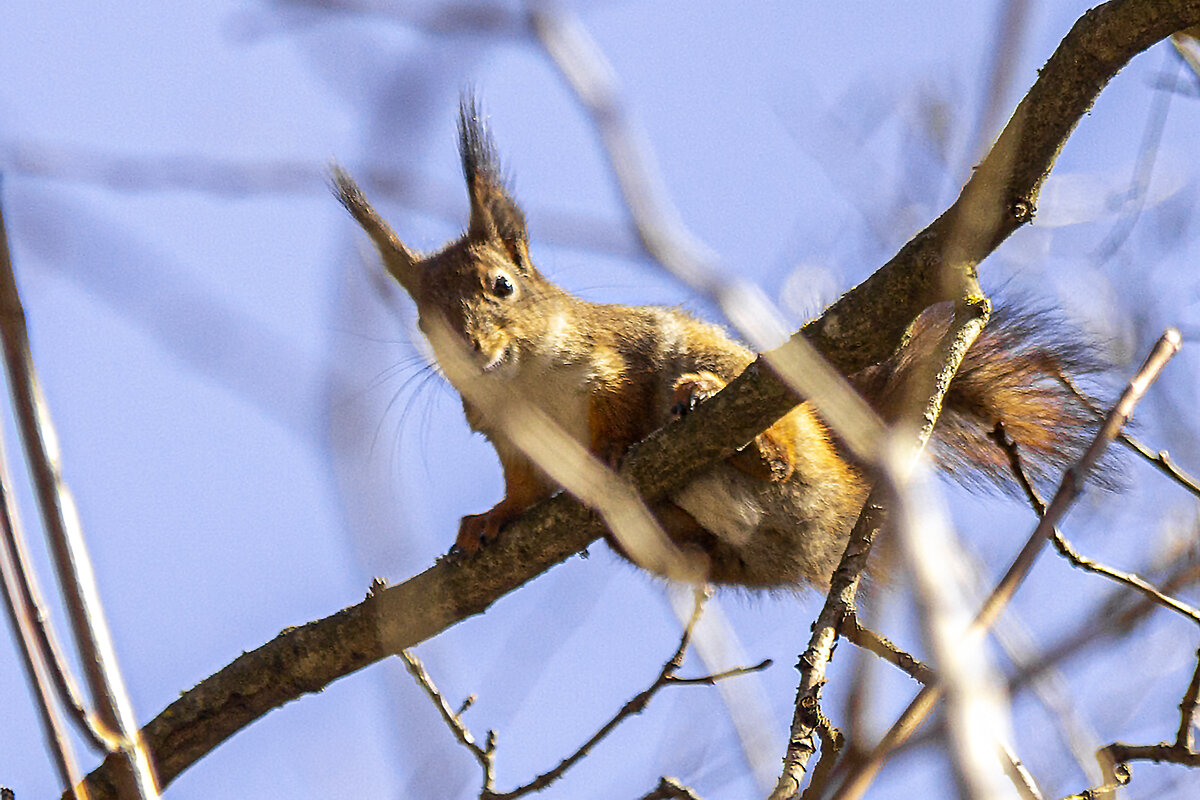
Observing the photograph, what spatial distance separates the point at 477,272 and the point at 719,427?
111cm

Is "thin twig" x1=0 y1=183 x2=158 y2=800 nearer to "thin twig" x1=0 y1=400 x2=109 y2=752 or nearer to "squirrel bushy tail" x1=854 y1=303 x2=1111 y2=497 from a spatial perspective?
"thin twig" x1=0 y1=400 x2=109 y2=752

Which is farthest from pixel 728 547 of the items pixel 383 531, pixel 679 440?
pixel 383 531

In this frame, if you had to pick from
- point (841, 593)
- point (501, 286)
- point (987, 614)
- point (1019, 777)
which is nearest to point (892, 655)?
point (841, 593)

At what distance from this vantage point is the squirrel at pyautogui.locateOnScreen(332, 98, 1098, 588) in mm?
3000

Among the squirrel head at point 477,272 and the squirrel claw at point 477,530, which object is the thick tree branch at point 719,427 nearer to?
the squirrel claw at point 477,530

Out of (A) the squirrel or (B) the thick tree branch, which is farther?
(A) the squirrel

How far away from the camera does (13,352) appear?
99 cm

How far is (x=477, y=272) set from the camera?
3357 mm

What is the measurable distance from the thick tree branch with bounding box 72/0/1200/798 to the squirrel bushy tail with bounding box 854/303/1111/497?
0.68 meters

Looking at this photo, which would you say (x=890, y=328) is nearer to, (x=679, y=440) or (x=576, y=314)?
(x=679, y=440)

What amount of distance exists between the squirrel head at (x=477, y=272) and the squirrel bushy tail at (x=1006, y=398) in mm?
918

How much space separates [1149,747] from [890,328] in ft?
2.87

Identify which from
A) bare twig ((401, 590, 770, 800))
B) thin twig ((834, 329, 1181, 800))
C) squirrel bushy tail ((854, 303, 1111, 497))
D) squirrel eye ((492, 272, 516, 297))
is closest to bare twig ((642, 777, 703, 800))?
bare twig ((401, 590, 770, 800))

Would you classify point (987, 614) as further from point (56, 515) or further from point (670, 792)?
point (670, 792)
